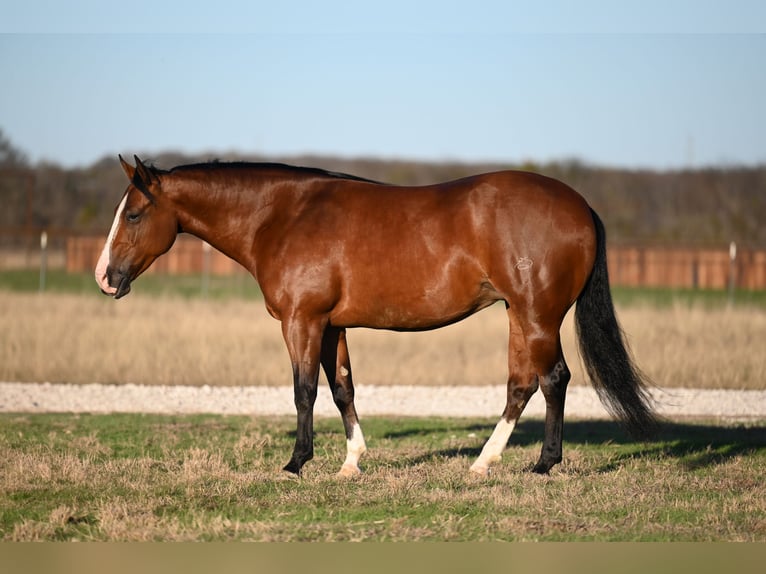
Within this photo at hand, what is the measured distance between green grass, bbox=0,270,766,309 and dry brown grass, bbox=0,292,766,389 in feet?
34.4

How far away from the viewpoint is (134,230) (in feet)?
26.4

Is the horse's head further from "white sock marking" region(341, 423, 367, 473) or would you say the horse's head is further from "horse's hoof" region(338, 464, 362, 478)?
"horse's hoof" region(338, 464, 362, 478)

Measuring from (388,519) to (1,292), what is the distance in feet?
63.1

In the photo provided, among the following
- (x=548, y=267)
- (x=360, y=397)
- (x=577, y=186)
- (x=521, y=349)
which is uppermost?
(x=577, y=186)

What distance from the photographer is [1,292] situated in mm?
23016

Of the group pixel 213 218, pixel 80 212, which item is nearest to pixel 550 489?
pixel 213 218

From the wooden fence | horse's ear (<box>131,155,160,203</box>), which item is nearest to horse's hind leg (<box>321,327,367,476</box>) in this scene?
horse's ear (<box>131,155,160,203</box>)

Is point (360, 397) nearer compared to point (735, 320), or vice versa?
point (360, 397)

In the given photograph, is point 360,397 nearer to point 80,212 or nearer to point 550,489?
point 550,489

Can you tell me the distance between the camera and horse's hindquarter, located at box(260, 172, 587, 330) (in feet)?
24.8

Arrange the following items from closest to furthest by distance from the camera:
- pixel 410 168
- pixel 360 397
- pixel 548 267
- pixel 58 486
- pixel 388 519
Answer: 1. pixel 388 519
2. pixel 58 486
3. pixel 548 267
4. pixel 360 397
5. pixel 410 168

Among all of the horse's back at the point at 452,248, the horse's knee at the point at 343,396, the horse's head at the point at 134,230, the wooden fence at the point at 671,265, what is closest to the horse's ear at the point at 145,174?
the horse's head at the point at 134,230

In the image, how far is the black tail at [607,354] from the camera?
792 cm

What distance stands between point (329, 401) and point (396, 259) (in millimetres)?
5895
